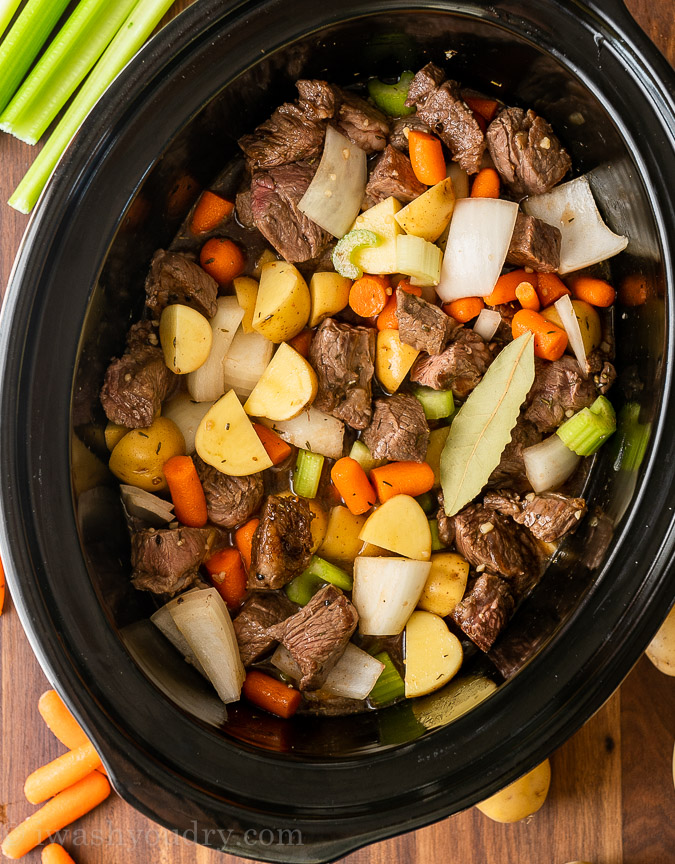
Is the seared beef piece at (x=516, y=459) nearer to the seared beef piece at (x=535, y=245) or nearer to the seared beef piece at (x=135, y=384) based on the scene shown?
the seared beef piece at (x=535, y=245)

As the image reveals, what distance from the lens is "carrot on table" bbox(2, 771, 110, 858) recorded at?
2303 mm

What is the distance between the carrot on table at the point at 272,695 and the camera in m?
2.18

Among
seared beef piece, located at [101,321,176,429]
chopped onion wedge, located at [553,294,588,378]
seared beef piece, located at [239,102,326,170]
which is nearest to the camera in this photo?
seared beef piece, located at [101,321,176,429]

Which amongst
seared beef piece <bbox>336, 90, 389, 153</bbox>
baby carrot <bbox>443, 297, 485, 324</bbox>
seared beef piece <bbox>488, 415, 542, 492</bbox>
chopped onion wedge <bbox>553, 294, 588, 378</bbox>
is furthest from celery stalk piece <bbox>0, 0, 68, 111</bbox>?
seared beef piece <bbox>488, 415, 542, 492</bbox>

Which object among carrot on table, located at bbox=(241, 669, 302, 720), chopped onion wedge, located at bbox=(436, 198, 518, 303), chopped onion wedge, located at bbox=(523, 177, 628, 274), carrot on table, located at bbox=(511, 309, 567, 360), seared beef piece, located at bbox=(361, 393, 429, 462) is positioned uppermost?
chopped onion wedge, located at bbox=(523, 177, 628, 274)

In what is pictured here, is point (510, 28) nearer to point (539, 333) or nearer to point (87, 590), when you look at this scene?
point (539, 333)

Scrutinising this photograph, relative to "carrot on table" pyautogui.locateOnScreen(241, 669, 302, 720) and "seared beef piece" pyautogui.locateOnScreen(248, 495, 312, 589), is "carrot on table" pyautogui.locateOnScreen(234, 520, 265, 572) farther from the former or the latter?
"carrot on table" pyautogui.locateOnScreen(241, 669, 302, 720)

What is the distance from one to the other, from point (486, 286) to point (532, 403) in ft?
1.31

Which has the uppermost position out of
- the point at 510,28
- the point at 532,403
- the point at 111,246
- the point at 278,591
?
the point at 510,28

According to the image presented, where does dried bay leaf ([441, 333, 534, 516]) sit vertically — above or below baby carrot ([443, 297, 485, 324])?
below

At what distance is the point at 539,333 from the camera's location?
7.32ft

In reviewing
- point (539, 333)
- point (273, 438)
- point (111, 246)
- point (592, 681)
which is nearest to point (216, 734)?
point (273, 438)

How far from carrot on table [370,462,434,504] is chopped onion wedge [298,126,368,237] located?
75cm

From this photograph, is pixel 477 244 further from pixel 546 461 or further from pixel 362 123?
pixel 546 461
